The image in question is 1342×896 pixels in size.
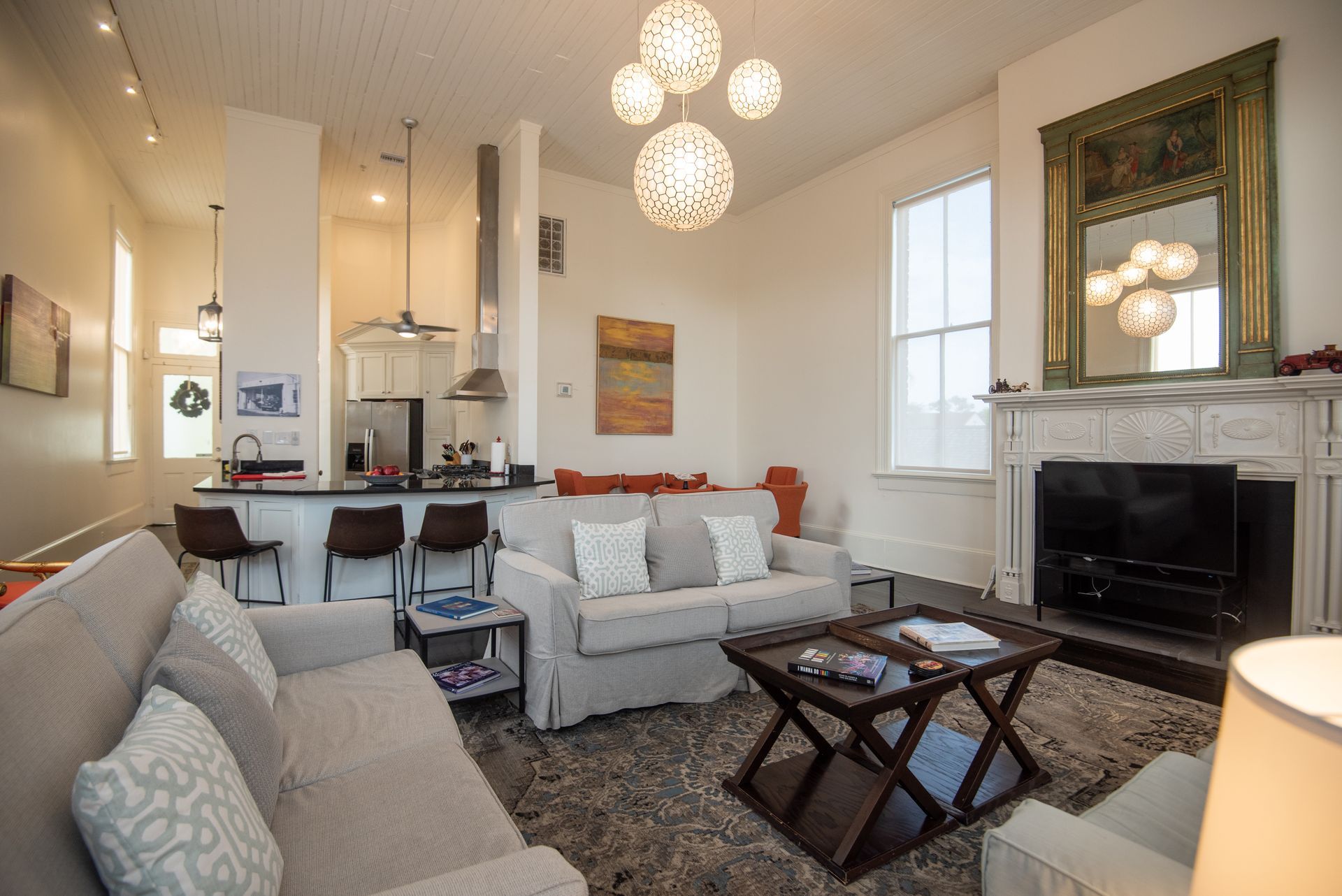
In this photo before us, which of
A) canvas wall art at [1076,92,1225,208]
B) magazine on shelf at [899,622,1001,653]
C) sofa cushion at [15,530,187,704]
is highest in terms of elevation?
canvas wall art at [1076,92,1225,208]

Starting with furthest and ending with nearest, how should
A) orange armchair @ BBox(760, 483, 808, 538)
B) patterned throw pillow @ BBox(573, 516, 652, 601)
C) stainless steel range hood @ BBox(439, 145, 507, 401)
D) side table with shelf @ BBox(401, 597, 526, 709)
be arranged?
stainless steel range hood @ BBox(439, 145, 507, 401), orange armchair @ BBox(760, 483, 808, 538), patterned throw pillow @ BBox(573, 516, 652, 601), side table with shelf @ BBox(401, 597, 526, 709)

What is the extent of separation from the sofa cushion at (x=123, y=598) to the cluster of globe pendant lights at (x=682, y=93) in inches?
85.2

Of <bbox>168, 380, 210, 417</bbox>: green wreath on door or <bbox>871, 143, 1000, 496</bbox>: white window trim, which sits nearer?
<bbox>871, 143, 1000, 496</bbox>: white window trim

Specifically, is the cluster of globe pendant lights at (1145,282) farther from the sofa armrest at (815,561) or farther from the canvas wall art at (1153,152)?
the sofa armrest at (815,561)

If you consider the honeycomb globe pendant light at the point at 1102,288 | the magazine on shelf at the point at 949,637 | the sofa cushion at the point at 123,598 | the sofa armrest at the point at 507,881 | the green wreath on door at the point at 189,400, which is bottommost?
the magazine on shelf at the point at 949,637

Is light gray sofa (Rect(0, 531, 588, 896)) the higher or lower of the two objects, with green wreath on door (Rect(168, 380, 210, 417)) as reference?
lower

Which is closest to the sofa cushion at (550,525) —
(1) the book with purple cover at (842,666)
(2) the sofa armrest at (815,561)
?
(2) the sofa armrest at (815,561)

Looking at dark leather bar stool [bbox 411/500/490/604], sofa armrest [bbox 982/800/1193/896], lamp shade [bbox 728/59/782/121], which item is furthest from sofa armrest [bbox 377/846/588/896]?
dark leather bar stool [bbox 411/500/490/604]

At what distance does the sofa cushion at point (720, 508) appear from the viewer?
364 centimetres

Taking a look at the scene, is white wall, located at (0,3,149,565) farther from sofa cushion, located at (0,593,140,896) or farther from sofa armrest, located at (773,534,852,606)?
sofa armrest, located at (773,534,852,606)

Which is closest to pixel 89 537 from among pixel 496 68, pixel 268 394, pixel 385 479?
pixel 268 394

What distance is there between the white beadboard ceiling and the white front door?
305 cm

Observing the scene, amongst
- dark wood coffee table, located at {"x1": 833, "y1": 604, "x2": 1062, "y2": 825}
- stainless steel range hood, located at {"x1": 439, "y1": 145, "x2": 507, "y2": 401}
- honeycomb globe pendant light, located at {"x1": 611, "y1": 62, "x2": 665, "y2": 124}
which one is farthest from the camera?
stainless steel range hood, located at {"x1": 439, "y1": 145, "x2": 507, "y2": 401}

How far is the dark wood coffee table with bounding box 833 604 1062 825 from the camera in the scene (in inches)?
83.5
